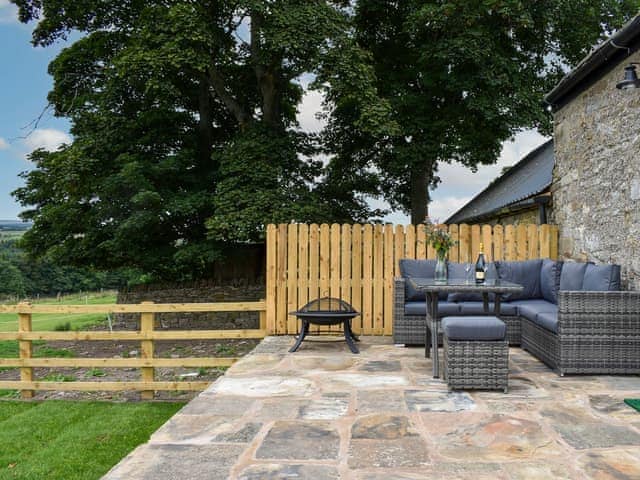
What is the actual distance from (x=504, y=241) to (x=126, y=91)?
10.1m

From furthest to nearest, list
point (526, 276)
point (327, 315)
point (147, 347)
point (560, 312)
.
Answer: point (526, 276) → point (147, 347) → point (327, 315) → point (560, 312)

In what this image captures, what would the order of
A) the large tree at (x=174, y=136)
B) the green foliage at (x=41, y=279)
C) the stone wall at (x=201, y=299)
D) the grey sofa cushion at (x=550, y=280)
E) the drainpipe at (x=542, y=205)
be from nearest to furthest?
the grey sofa cushion at (x=550, y=280)
the drainpipe at (x=542, y=205)
the large tree at (x=174, y=136)
the stone wall at (x=201, y=299)
the green foliage at (x=41, y=279)

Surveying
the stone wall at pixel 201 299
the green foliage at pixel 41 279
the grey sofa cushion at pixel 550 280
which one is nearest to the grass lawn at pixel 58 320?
the green foliage at pixel 41 279

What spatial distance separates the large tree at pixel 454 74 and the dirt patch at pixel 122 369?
5.87m

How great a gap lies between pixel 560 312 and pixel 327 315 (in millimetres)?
2258

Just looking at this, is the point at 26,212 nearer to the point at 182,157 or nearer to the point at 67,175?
the point at 67,175

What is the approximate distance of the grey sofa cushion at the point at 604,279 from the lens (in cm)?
472

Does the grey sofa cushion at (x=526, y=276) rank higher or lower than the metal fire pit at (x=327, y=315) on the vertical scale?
higher

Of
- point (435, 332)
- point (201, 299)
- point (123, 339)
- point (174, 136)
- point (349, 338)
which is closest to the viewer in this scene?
point (435, 332)

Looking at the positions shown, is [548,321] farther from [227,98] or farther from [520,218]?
[227,98]

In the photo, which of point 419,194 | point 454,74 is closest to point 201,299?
point 419,194

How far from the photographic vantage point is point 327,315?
5.34 metres

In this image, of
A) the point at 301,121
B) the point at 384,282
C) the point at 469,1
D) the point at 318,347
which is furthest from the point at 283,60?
the point at 318,347

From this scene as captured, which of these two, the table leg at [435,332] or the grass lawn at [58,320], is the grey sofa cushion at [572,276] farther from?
the grass lawn at [58,320]
